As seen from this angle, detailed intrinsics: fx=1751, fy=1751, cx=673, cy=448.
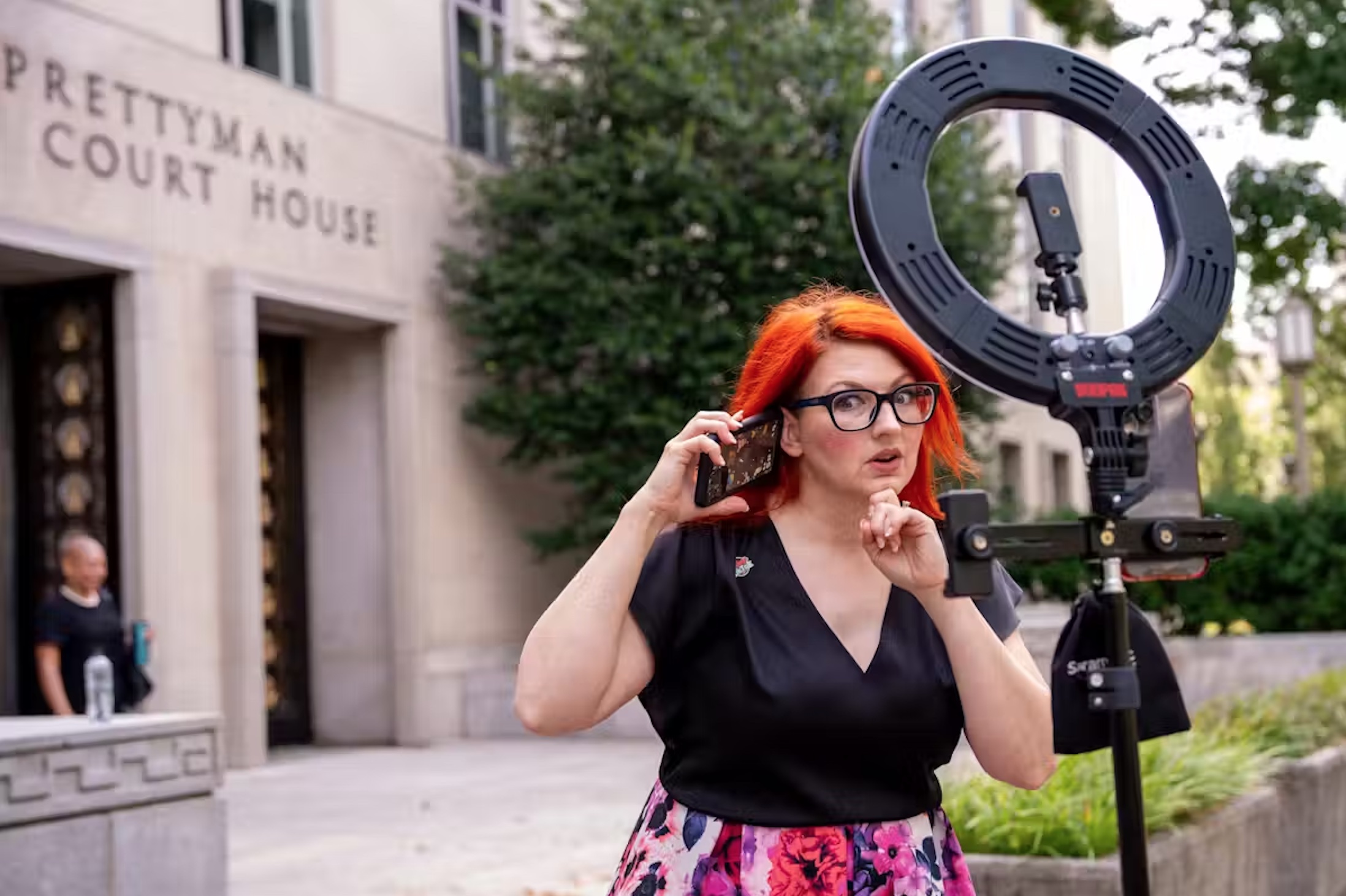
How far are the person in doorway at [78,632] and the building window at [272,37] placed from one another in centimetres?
515

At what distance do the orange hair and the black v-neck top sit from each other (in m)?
0.18

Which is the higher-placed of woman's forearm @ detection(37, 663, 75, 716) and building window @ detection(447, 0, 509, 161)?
building window @ detection(447, 0, 509, 161)

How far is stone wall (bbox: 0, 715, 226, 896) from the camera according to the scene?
592 cm

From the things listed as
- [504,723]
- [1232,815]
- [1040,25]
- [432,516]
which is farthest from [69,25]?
[1040,25]

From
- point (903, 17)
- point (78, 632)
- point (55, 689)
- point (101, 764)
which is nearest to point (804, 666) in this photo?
point (101, 764)

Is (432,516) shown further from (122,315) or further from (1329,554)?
(1329,554)

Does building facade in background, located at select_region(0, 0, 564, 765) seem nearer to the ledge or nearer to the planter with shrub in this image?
the ledge

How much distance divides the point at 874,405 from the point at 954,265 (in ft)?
1.41

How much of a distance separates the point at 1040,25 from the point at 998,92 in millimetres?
30972

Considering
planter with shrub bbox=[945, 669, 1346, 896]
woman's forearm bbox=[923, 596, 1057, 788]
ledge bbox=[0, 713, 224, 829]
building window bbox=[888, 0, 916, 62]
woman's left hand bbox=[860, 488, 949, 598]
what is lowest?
planter with shrub bbox=[945, 669, 1346, 896]

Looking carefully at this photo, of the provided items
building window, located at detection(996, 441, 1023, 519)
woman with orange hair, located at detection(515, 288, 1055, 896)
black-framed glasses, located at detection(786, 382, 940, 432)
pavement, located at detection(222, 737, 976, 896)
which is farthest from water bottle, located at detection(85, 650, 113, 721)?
building window, located at detection(996, 441, 1023, 519)

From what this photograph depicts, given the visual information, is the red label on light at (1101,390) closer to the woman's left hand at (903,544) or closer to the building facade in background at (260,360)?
the woman's left hand at (903,544)

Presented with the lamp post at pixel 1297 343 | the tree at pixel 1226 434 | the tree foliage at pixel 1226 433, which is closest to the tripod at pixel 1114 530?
the lamp post at pixel 1297 343

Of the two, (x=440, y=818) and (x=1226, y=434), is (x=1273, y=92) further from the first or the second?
(x=1226, y=434)
